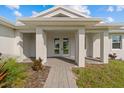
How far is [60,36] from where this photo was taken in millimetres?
19031

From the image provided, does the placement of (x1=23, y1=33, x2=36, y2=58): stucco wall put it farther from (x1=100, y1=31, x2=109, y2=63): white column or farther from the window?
the window

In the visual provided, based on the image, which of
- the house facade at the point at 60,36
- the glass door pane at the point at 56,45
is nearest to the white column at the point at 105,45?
the house facade at the point at 60,36

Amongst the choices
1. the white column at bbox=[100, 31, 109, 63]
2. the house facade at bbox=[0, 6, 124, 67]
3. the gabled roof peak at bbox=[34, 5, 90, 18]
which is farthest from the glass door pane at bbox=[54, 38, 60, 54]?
the white column at bbox=[100, 31, 109, 63]

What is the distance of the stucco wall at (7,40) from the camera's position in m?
13.3

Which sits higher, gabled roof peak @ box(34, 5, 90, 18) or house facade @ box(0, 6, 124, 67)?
gabled roof peak @ box(34, 5, 90, 18)

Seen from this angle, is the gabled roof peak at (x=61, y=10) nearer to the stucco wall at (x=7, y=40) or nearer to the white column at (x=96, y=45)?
the stucco wall at (x=7, y=40)

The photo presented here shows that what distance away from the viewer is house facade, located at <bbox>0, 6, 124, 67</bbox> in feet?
38.8

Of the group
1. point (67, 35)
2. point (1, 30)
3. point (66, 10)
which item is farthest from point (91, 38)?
point (1, 30)

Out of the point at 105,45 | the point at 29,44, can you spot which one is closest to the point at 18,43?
the point at 29,44

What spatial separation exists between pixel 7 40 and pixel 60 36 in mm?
6994

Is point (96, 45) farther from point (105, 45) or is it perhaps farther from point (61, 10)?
point (61, 10)

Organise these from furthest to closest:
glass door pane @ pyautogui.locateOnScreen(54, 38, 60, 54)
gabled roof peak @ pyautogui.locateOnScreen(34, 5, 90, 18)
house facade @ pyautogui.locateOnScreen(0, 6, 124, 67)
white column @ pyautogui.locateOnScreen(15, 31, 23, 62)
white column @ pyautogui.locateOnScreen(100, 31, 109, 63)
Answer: glass door pane @ pyautogui.locateOnScreen(54, 38, 60, 54)
white column @ pyautogui.locateOnScreen(15, 31, 23, 62)
white column @ pyautogui.locateOnScreen(100, 31, 109, 63)
gabled roof peak @ pyautogui.locateOnScreen(34, 5, 90, 18)
house facade @ pyautogui.locateOnScreen(0, 6, 124, 67)

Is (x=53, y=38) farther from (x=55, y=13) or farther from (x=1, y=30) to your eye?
(x=1, y=30)
